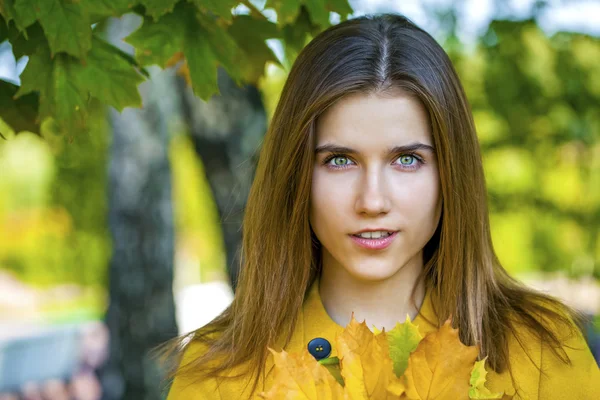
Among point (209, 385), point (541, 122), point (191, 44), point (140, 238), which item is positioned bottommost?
point (209, 385)

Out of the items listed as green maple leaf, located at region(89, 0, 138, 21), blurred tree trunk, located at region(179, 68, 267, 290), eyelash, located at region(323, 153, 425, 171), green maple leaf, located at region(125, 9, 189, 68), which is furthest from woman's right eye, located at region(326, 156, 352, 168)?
blurred tree trunk, located at region(179, 68, 267, 290)

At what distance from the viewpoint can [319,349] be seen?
164 cm

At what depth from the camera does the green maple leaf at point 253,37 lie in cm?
191

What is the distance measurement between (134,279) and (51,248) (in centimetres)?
1183

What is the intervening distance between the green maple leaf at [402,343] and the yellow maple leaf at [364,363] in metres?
0.03

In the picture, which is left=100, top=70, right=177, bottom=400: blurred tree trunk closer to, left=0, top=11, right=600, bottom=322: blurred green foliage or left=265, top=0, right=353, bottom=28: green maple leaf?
left=0, top=11, right=600, bottom=322: blurred green foliage

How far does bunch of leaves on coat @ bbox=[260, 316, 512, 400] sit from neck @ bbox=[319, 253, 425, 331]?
59 centimetres

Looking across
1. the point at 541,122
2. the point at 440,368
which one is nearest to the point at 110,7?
the point at 440,368

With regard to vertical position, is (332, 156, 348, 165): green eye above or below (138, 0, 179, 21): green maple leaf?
below

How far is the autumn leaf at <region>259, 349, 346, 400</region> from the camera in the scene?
1.06 metres

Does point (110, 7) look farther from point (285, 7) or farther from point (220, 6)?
point (285, 7)

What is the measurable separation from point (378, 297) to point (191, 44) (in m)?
0.69

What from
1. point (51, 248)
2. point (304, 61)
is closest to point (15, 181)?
point (51, 248)

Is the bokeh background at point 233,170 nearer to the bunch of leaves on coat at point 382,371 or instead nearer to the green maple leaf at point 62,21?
the green maple leaf at point 62,21
